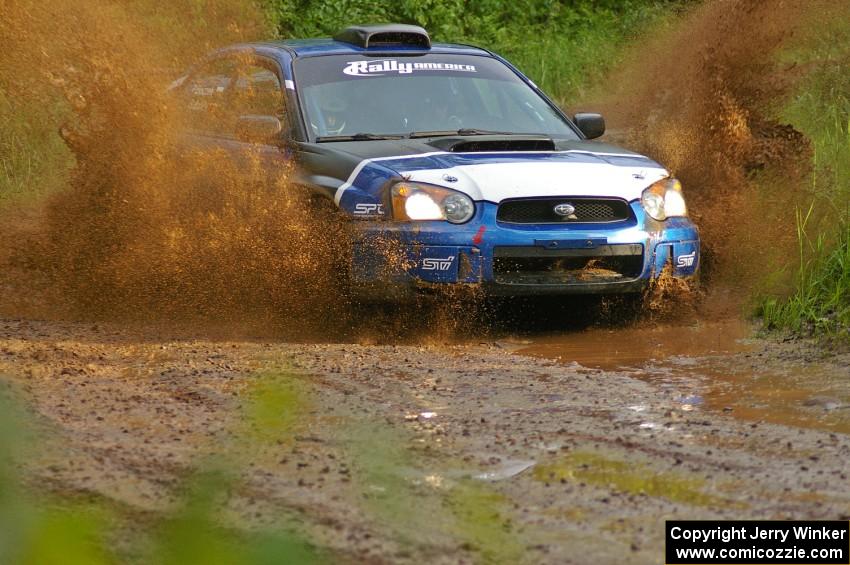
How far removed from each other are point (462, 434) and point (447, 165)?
2.48 meters

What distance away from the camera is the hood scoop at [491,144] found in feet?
21.1

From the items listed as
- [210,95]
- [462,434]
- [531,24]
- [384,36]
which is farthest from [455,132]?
[531,24]

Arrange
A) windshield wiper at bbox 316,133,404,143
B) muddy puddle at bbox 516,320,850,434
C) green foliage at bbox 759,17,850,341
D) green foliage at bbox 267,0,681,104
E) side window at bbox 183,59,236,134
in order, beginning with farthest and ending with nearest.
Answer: green foliage at bbox 267,0,681,104, side window at bbox 183,59,236,134, windshield wiper at bbox 316,133,404,143, green foliage at bbox 759,17,850,341, muddy puddle at bbox 516,320,850,434

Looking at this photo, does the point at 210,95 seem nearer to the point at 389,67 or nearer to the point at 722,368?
the point at 389,67

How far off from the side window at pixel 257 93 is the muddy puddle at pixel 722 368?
80.7 inches

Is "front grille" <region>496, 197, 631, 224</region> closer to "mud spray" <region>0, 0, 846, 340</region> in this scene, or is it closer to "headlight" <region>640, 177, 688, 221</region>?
"headlight" <region>640, 177, 688, 221</region>

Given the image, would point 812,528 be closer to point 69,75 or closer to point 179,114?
point 179,114

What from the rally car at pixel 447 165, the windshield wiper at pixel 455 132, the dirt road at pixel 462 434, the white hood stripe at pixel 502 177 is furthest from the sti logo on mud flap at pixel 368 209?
the windshield wiper at pixel 455 132

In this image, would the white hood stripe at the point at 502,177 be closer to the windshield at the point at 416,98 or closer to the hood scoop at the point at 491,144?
the hood scoop at the point at 491,144

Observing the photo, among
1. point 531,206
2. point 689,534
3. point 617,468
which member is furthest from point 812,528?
point 531,206

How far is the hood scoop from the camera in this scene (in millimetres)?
6426

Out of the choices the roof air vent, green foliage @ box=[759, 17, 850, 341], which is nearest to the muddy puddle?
green foliage @ box=[759, 17, 850, 341]

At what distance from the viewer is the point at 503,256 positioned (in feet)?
19.6

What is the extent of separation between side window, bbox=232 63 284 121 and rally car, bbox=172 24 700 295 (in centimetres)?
1
